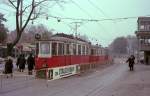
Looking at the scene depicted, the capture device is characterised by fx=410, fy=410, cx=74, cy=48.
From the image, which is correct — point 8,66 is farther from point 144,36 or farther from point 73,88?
point 144,36

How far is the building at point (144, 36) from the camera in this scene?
3819 inches

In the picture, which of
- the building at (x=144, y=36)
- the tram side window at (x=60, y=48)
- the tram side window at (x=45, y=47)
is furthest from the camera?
the building at (x=144, y=36)

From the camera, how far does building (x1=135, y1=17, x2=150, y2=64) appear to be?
3819 inches

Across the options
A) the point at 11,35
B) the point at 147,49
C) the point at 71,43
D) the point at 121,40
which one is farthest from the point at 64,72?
the point at 121,40

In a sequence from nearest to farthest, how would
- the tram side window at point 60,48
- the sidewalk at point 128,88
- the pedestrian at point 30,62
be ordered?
1. the sidewalk at point 128,88
2. the tram side window at point 60,48
3. the pedestrian at point 30,62

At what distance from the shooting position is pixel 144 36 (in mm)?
98812

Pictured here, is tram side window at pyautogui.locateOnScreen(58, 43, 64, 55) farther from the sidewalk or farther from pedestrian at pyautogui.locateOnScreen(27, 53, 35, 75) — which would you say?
the sidewalk

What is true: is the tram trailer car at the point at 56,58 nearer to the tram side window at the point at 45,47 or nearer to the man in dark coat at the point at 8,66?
the tram side window at the point at 45,47

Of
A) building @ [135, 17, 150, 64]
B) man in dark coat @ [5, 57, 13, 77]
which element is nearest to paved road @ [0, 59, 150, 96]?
man in dark coat @ [5, 57, 13, 77]

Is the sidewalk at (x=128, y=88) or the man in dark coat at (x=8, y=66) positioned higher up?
the man in dark coat at (x=8, y=66)

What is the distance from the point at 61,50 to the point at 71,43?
329cm

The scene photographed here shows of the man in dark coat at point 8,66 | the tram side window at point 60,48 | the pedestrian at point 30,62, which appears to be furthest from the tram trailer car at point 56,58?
the man in dark coat at point 8,66

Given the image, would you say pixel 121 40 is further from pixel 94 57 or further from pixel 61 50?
pixel 61 50

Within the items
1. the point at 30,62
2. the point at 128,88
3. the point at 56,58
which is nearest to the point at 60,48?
the point at 56,58
